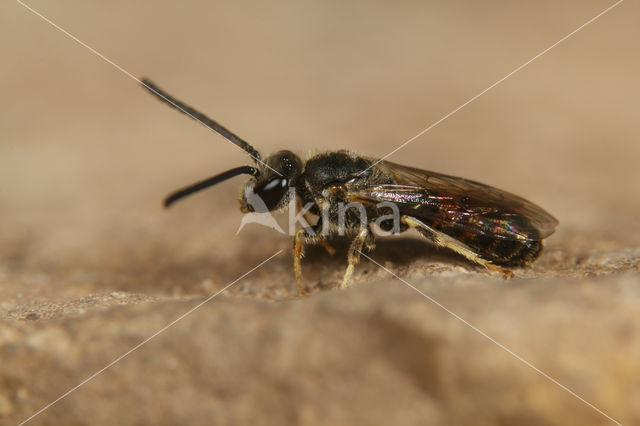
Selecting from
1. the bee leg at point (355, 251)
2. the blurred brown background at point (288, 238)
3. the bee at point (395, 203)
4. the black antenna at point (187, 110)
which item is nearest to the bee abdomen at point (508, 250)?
the bee at point (395, 203)

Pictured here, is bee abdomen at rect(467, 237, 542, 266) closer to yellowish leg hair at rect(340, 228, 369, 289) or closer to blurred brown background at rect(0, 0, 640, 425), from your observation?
blurred brown background at rect(0, 0, 640, 425)

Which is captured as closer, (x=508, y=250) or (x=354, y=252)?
(x=354, y=252)

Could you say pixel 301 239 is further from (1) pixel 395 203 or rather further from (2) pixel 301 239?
(1) pixel 395 203

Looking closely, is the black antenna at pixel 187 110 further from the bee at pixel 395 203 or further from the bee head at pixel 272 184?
the bee head at pixel 272 184

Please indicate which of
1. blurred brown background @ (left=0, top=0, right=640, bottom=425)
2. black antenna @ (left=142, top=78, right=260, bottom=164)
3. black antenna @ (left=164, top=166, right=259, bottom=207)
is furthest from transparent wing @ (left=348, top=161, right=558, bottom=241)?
black antenna @ (left=142, top=78, right=260, bottom=164)

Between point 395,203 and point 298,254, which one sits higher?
point 395,203

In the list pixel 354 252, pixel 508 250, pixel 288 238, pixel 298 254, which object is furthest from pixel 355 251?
pixel 288 238
